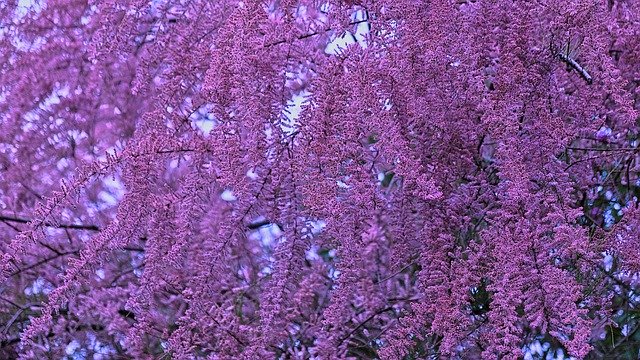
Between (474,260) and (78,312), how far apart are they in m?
1.59

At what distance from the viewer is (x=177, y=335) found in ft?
7.05

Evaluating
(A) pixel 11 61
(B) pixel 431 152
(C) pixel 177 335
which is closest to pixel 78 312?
(A) pixel 11 61

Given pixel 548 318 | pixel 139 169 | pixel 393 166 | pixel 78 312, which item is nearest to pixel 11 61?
pixel 78 312

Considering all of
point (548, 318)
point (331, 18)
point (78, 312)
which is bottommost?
point (548, 318)

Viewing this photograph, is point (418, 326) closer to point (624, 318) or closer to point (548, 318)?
point (548, 318)

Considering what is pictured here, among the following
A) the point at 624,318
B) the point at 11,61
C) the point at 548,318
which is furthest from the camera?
the point at 11,61

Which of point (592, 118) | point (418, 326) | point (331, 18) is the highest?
point (331, 18)

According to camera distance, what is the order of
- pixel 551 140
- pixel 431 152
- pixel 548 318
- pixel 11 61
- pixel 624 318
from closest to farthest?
pixel 548 318, pixel 551 140, pixel 431 152, pixel 624 318, pixel 11 61

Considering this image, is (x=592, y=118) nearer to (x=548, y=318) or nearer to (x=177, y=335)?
(x=548, y=318)

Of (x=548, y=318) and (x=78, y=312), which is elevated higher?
(x=78, y=312)

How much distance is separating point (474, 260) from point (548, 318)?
23cm

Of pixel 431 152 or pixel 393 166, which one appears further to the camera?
pixel 431 152

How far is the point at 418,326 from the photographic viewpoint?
2092mm

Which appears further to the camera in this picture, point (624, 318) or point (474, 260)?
point (624, 318)
